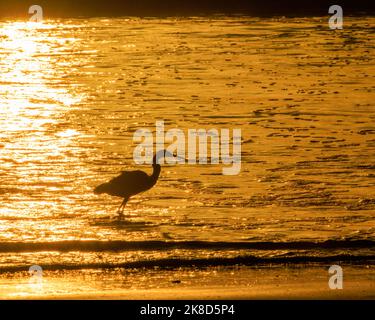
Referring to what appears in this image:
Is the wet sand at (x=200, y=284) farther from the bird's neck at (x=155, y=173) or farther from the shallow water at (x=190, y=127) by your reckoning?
the bird's neck at (x=155, y=173)

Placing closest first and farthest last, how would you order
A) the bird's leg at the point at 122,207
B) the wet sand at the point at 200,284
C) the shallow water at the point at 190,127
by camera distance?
the wet sand at the point at 200,284
the shallow water at the point at 190,127
the bird's leg at the point at 122,207

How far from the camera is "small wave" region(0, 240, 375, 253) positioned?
1373 centimetres

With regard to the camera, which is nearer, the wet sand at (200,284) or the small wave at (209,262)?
the wet sand at (200,284)

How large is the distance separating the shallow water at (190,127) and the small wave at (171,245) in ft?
0.52

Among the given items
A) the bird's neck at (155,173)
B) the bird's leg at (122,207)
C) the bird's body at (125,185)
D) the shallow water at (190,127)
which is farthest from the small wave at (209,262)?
the bird's neck at (155,173)

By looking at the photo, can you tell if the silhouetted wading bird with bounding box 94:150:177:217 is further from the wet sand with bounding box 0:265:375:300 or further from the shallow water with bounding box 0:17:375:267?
the wet sand with bounding box 0:265:375:300

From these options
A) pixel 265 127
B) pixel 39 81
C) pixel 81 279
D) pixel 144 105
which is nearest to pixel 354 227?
pixel 81 279

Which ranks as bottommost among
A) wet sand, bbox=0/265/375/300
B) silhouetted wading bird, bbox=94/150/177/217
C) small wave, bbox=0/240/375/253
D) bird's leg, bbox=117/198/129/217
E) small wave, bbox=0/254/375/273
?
wet sand, bbox=0/265/375/300

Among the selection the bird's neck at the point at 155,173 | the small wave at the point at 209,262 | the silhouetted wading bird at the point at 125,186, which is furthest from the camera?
the bird's neck at the point at 155,173

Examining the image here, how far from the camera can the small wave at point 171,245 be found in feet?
45.0

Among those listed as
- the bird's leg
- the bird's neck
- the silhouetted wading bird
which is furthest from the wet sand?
the bird's neck

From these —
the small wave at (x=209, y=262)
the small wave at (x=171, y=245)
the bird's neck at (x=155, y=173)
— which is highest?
the bird's neck at (x=155, y=173)

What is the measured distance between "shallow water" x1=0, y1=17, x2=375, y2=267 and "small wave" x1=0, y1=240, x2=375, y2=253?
0.52ft

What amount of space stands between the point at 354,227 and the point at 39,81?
1438cm
